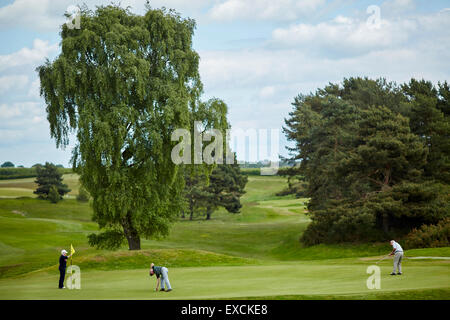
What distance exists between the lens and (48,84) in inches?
1315

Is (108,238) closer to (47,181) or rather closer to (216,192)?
(216,192)

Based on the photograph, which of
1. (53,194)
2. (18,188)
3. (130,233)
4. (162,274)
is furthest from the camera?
(18,188)

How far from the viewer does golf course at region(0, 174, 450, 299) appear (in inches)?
706

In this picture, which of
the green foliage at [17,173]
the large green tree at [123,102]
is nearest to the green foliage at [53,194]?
the green foliage at [17,173]

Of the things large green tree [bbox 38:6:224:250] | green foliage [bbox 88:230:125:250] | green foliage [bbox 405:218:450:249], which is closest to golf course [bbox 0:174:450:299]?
green foliage [bbox 88:230:125:250]

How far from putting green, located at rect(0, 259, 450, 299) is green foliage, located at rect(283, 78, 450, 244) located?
795 inches

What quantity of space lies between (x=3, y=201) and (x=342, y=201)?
67.0 m

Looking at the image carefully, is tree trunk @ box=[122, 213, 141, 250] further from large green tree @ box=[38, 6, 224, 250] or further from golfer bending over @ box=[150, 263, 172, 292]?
golfer bending over @ box=[150, 263, 172, 292]

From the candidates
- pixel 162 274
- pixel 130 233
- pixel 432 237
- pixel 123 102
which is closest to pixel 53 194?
pixel 130 233

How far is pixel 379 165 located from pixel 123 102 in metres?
25.9

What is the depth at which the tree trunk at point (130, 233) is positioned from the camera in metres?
37.3

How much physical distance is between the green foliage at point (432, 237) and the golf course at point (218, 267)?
3.30 meters

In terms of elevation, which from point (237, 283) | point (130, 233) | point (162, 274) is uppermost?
point (162, 274)

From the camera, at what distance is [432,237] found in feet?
131
